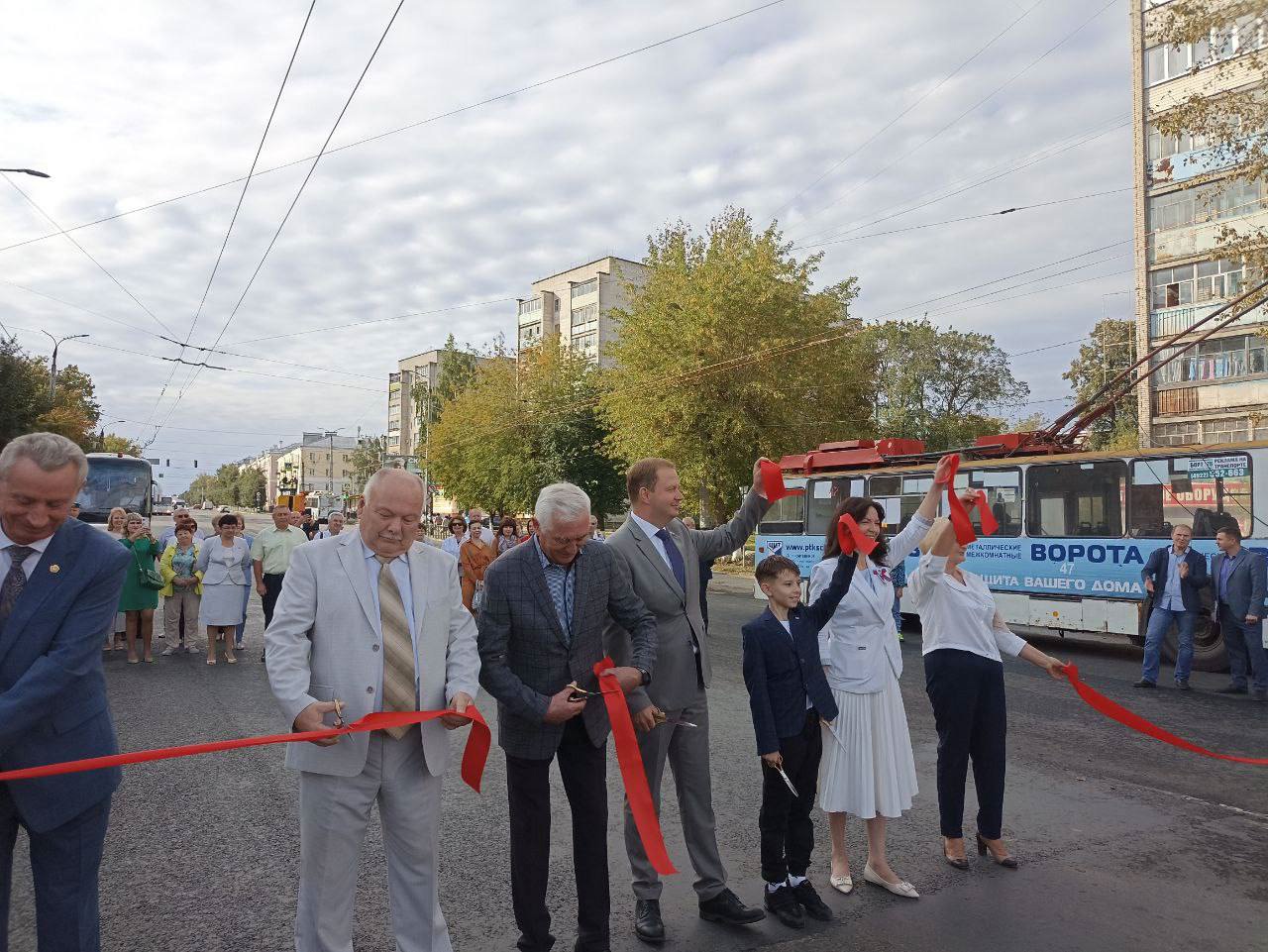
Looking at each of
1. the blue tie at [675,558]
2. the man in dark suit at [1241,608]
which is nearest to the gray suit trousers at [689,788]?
the blue tie at [675,558]

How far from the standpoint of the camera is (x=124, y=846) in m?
4.90

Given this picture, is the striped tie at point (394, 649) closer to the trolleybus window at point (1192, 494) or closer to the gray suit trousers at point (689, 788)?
the gray suit trousers at point (689, 788)

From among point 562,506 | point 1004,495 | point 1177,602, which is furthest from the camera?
point 1004,495

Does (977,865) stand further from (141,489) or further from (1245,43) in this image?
(141,489)

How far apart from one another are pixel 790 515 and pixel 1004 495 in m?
4.98

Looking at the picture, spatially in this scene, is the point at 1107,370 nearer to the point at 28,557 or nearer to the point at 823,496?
the point at 823,496

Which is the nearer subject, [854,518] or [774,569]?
[774,569]

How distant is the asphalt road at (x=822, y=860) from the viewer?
393 cm

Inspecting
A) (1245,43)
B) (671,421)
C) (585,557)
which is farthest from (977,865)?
(671,421)

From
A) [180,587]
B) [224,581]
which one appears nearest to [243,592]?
[224,581]

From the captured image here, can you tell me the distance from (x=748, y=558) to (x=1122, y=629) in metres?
25.5

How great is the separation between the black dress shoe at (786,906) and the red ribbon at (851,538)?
163cm

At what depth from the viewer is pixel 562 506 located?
12.0 feet

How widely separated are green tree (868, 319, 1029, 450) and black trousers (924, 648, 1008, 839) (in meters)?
44.5
